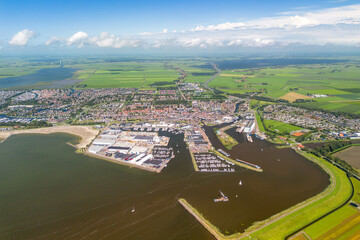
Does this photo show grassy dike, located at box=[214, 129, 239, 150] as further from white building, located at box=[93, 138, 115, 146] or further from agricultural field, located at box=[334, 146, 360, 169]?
white building, located at box=[93, 138, 115, 146]

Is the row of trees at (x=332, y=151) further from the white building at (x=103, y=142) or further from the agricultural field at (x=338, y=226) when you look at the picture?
the white building at (x=103, y=142)

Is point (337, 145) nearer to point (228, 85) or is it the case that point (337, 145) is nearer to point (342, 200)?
point (342, 200)

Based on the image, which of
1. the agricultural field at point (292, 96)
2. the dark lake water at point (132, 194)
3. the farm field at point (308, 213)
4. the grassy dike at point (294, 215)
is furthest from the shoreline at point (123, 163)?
the agricultural field at point (292, 96)

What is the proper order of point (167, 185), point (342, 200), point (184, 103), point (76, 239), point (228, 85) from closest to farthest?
1. point (76, 239)
2. point (342, 200)
3. point (167, 185)
4. point (184, 103)
5. point (228, 85)

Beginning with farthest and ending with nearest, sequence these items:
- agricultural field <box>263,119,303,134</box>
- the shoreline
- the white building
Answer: agricultural field <box>263,119,303,134</box> < the white building < the shoreline

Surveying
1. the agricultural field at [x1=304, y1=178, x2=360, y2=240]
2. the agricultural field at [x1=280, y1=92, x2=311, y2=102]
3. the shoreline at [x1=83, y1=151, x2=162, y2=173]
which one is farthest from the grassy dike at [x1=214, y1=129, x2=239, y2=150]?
the agricultural field at [x1=280, y1=92, x2=311, y2=102]

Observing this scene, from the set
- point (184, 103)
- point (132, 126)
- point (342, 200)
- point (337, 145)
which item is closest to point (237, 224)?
point (342, 200)
